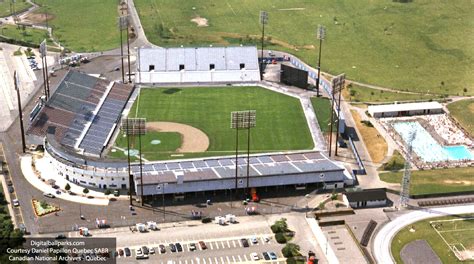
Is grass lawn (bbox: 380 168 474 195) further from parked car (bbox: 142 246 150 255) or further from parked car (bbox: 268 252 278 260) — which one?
parked car (bbox: 142 246 150 255)

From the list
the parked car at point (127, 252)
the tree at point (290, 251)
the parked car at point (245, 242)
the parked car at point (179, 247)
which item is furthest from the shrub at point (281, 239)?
the parked car at point (127, 252)

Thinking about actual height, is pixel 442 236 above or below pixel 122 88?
below

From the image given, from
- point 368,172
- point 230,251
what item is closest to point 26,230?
point 230,251

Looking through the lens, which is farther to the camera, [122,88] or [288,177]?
[122,88]

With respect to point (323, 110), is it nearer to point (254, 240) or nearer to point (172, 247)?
point (254, 240)

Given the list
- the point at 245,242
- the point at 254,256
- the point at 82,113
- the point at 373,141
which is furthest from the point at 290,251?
the point at 82,113

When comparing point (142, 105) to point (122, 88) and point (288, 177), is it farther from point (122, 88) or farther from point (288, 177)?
point (288, 177)

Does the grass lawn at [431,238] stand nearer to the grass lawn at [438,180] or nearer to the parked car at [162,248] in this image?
the grass lawn at [438,180]
